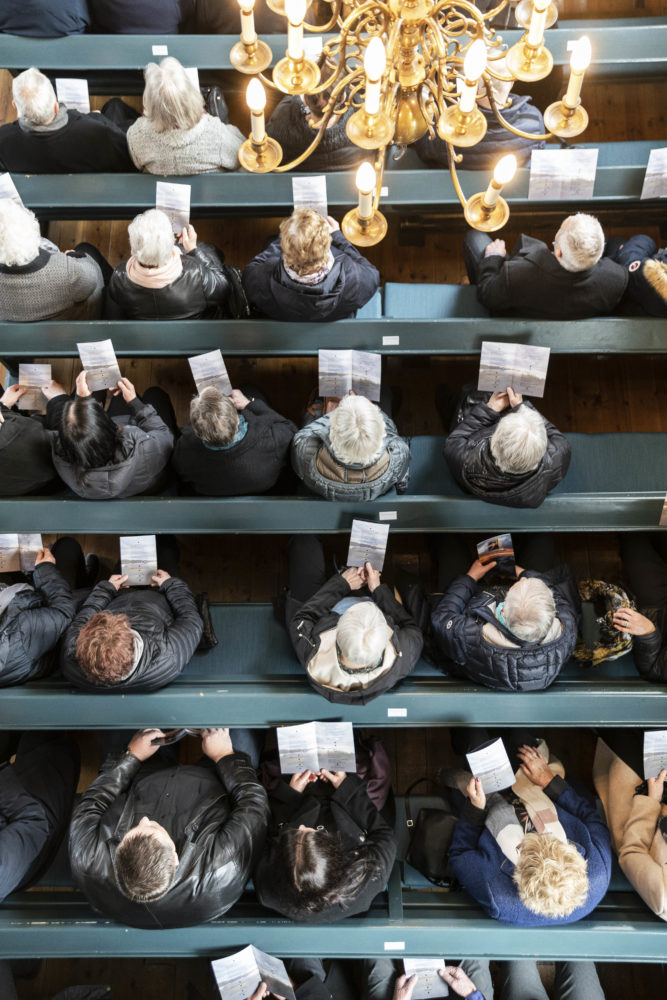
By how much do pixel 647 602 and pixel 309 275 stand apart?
6.61 ft

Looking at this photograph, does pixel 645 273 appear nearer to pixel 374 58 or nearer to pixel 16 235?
pixel 374 58

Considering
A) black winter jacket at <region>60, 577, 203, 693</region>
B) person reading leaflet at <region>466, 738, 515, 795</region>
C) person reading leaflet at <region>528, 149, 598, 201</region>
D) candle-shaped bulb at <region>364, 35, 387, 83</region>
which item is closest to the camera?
candle-shaped bulb at <region>364, 35, 387, 83</region>

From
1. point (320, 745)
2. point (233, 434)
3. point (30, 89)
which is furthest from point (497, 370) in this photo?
point (30, 89)

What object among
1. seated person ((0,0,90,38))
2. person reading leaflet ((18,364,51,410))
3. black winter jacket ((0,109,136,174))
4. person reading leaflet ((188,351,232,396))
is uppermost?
seated person ((0,0,90,38))

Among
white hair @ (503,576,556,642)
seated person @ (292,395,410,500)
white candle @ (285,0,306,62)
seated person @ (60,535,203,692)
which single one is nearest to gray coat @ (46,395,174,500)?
seated person @ (60,535,203,692)

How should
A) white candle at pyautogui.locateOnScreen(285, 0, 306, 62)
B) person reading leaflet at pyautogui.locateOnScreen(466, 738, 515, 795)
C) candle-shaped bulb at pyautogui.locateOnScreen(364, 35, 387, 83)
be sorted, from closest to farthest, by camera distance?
1. candle-shaped bulb at pyautogui.locateOnScreen(364, 35, 387, 83)
2. white candle at pyautogui.locateOnScreen(285, 0, 306, 62)
3. person reading leaflet at pyautogui.locateOnScreen(466, 738, 515, 795)

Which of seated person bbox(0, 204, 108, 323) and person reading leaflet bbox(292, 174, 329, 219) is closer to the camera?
seated person bbox(0, 204, 108, 323)

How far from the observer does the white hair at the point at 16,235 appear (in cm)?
327

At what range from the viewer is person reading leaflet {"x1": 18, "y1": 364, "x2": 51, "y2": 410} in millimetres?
3672

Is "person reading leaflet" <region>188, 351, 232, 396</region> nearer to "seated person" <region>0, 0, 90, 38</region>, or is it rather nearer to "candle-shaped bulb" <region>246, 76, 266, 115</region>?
"candle-shaped bulb" <region>246, 76, 266, 115</region>

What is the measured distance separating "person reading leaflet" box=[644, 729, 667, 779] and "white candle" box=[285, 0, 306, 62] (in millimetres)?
2758

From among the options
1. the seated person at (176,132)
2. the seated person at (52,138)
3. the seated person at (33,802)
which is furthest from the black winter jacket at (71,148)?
the seated person at (33,802)

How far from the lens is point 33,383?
3686 mm

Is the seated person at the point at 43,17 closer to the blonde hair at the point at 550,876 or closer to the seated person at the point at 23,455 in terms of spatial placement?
the seated person at the point at 23,455
